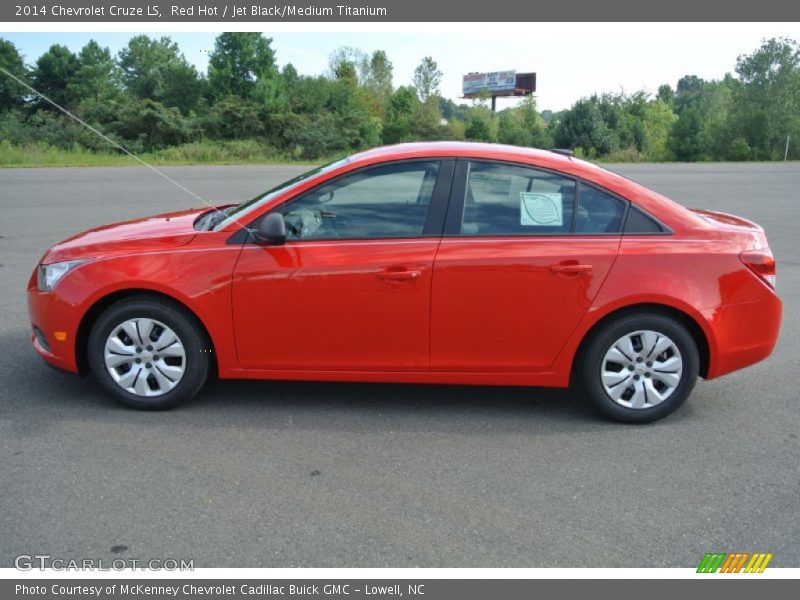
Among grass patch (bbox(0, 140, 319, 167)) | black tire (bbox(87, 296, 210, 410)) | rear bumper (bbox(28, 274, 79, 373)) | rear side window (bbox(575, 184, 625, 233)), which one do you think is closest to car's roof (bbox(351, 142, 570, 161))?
rear side window (bbox(575, 184, 625, 233))

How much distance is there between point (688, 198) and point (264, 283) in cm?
1606

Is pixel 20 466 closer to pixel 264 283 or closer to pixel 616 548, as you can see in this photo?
pixel 264 283

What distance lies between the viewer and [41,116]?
38781 millimetres

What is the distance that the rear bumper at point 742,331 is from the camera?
A: 4.62 metres

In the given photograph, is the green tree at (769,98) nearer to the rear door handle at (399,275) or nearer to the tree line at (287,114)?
the tree line at (287,114)

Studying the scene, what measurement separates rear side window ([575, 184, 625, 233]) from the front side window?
924 millimetres

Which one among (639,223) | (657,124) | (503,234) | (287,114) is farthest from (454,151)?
(657,124)

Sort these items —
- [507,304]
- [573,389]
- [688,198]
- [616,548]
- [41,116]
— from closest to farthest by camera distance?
[616,548] < [507,304] < [573,389] < [688,198] < [41,116]

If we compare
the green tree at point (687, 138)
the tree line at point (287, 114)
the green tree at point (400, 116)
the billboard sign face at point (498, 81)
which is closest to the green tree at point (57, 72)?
the tree line at point (287, 114)

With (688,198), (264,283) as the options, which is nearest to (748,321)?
(264,283)

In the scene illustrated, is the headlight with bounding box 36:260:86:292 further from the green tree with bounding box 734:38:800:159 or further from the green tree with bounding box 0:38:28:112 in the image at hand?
the green tree with bounding box 734:38:800:159

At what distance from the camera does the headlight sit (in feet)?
15.6

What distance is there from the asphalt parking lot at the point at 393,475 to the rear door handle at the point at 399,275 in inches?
35.5

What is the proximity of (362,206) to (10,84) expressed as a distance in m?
45.5
